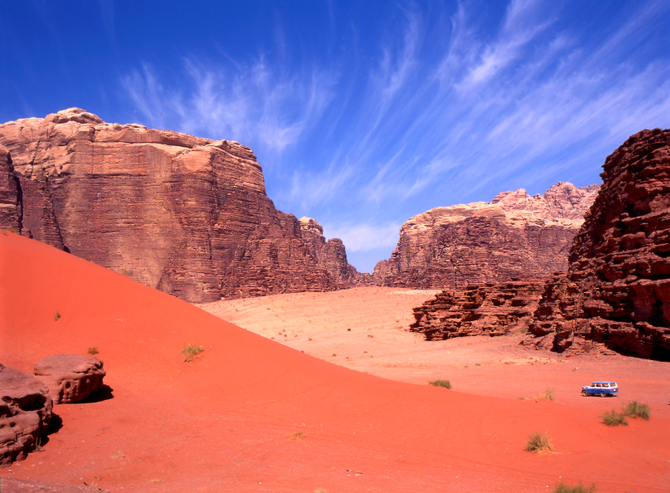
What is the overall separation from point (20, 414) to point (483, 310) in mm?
27499

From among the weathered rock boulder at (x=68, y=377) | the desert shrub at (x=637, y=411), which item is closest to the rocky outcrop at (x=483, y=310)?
the desert shrub at (x=637, y=411)

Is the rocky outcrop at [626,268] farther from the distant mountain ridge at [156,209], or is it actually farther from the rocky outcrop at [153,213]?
the rocky outcrop at [153,213]

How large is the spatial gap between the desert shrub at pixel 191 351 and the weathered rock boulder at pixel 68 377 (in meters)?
2.53

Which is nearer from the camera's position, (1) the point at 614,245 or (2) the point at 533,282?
(1) the point at 614,245

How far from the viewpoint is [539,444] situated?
640 cm

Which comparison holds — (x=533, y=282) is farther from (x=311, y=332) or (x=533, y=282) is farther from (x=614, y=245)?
(x=311, y=332)

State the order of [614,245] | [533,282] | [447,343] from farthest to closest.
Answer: [533,282]
[447,343]
[614,245]

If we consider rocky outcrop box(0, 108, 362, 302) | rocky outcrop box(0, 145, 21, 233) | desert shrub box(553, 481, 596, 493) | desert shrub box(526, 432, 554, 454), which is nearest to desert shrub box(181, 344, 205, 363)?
desert shrub box(526, 432, 554, 454)

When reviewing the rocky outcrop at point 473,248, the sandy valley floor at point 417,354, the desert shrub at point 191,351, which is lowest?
the sandy valley floor at point 417,354

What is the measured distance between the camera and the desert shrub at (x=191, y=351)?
898cm

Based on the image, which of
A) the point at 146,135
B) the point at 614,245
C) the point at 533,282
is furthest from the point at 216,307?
the point at 614,245

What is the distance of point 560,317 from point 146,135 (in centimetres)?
5618

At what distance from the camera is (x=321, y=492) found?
14.6 ft

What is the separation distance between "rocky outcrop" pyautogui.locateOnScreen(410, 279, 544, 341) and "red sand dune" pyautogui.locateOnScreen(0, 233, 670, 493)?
18118 mm
